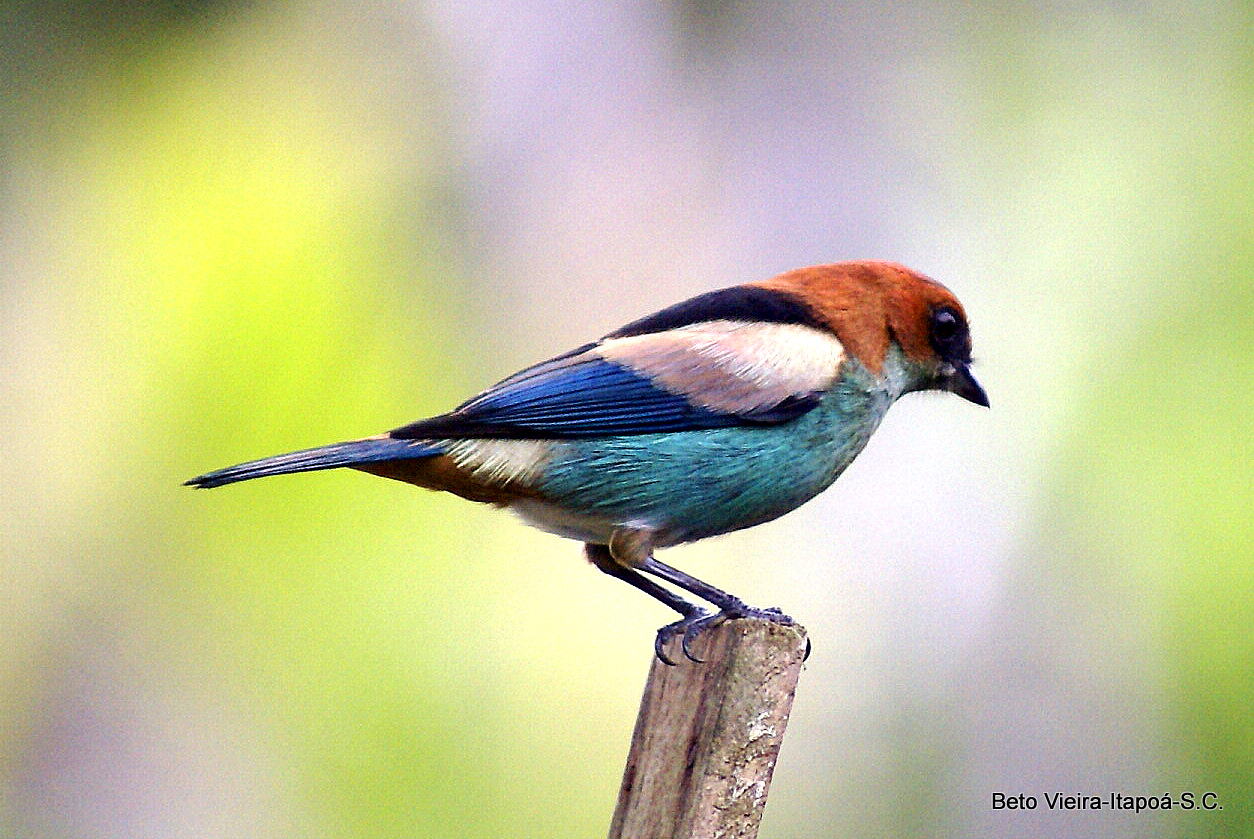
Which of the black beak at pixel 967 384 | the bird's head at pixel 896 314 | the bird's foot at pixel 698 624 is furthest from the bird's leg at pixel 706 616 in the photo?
the black beak at pixel 967 384

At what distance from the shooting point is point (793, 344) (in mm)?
3801

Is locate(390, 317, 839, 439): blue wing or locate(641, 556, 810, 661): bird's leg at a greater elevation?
locate(390, 317, 839, 439): blue wing

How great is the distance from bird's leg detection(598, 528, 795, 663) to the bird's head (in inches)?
35.1

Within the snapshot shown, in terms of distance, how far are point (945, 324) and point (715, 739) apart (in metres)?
1.83

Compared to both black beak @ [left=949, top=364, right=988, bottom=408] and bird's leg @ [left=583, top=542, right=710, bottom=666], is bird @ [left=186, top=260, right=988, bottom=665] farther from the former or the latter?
black beak @ [left=949, top=364, right=988, bottom=408]

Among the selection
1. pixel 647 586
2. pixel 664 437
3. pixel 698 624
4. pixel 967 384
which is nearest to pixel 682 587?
pixel 647 586

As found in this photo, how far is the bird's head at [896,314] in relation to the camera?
3953 millimetres

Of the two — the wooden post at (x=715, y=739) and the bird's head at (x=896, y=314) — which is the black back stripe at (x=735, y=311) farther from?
the wooden post at (x=715, y=739)

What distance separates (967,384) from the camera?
4156 mm

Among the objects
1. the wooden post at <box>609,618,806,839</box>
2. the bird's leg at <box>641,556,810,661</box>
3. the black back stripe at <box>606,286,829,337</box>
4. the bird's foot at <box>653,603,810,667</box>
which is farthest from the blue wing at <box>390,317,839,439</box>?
the wooden post at <box>609,618,806,839</box>

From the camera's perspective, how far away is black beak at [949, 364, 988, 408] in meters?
4.16

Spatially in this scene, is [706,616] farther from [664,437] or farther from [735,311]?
[735,311]

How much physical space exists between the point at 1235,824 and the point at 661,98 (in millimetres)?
4692

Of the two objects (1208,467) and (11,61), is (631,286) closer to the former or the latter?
(1208,467)
